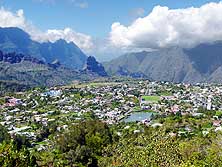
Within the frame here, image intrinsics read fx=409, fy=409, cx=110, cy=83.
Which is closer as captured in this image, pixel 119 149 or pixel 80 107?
pixel 119 149

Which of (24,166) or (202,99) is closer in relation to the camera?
(24,166)

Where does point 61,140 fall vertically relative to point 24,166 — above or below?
below

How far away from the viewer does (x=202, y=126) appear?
3167 inches

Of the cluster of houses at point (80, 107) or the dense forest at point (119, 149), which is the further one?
the cluster of houses at point (80, 107)

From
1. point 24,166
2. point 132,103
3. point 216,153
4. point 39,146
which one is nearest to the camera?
point 24,166

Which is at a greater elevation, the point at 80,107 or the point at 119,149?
the point at 119,149

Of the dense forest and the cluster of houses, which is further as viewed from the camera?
the cluster of houses

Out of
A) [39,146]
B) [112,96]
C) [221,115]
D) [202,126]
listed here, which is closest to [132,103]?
[112,96]

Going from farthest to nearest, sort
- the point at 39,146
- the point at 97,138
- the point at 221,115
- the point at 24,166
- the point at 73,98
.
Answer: the point at 73,98
the point at 221,115
the point at 39,146
the point at 97,138
the point at 24,166

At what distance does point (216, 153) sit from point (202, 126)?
44.4 m

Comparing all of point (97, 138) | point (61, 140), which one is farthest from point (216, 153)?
point (61, 140)

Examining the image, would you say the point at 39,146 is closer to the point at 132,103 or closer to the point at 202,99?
the point at 132,103

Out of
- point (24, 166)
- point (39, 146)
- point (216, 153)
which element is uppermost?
point (24, 166)

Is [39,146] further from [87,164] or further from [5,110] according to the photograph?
[5,110]
